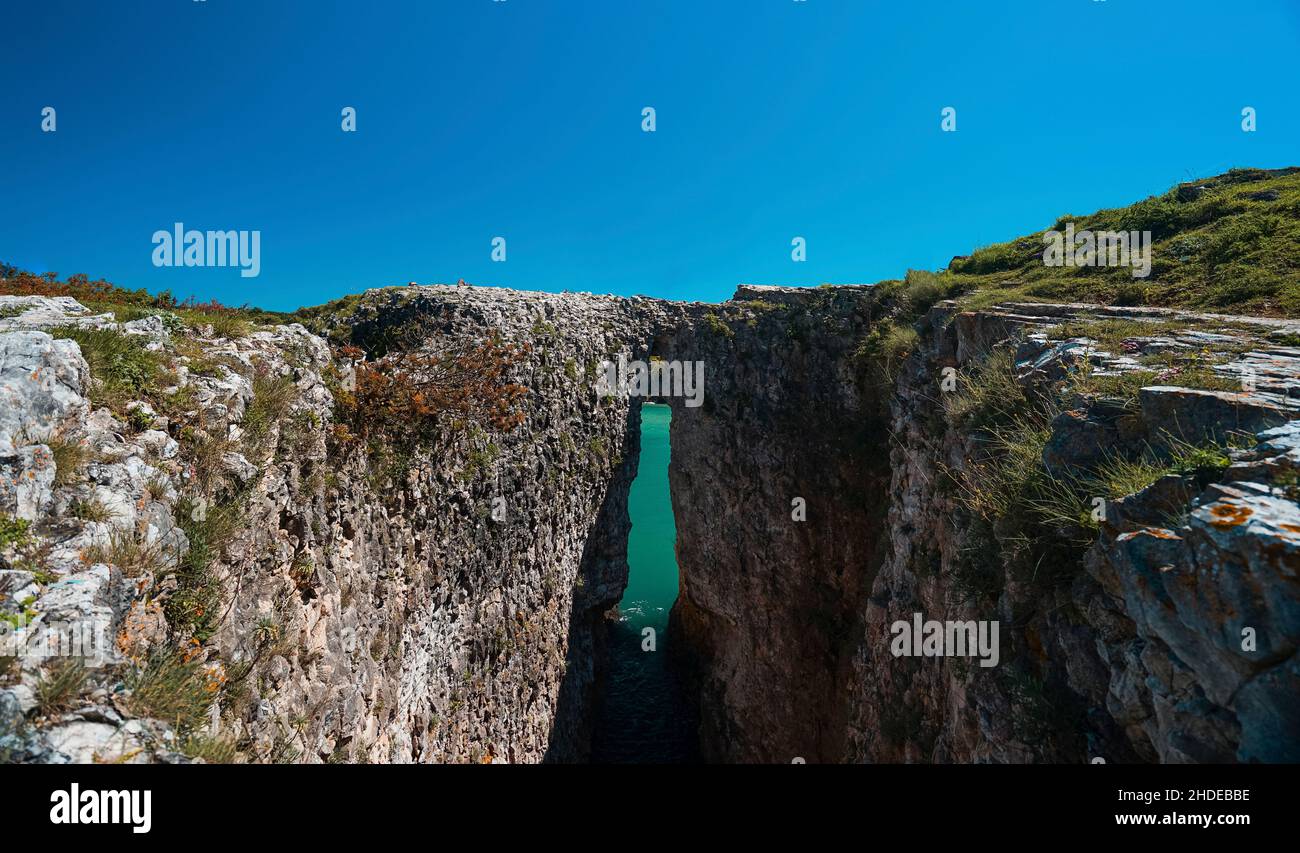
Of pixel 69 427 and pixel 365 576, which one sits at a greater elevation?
pixel 69 427

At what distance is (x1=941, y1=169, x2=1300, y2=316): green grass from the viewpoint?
6.87m

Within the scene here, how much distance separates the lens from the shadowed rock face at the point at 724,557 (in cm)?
264

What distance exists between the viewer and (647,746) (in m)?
17.2

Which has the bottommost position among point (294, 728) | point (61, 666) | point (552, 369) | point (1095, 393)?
point (294, 728)

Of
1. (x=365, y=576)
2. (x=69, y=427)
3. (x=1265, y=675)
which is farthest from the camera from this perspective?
(x=365, y=576)

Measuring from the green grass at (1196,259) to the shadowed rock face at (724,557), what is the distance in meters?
1.16

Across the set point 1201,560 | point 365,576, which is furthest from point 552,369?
point 1201,560

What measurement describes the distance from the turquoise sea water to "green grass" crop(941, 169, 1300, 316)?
13.0 metres

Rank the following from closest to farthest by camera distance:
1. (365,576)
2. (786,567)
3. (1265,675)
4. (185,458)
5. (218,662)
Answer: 1. (1265,675)
2. (218,662)
3. (185,458)
4. (365,576)
5. (786,567)

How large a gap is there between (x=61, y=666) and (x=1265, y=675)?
5.33 meters

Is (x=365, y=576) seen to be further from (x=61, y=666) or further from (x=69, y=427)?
(x=61, y=666)

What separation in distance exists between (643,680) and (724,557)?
6.57 meters

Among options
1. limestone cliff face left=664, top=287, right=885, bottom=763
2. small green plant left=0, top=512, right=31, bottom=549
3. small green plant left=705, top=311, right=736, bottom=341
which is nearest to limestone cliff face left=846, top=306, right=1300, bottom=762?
small green plant left=0, top=512, right=31, bottom=549

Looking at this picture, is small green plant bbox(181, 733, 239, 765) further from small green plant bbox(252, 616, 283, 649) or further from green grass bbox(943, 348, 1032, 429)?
green grass bbox(943, 348, 1032, 429)
